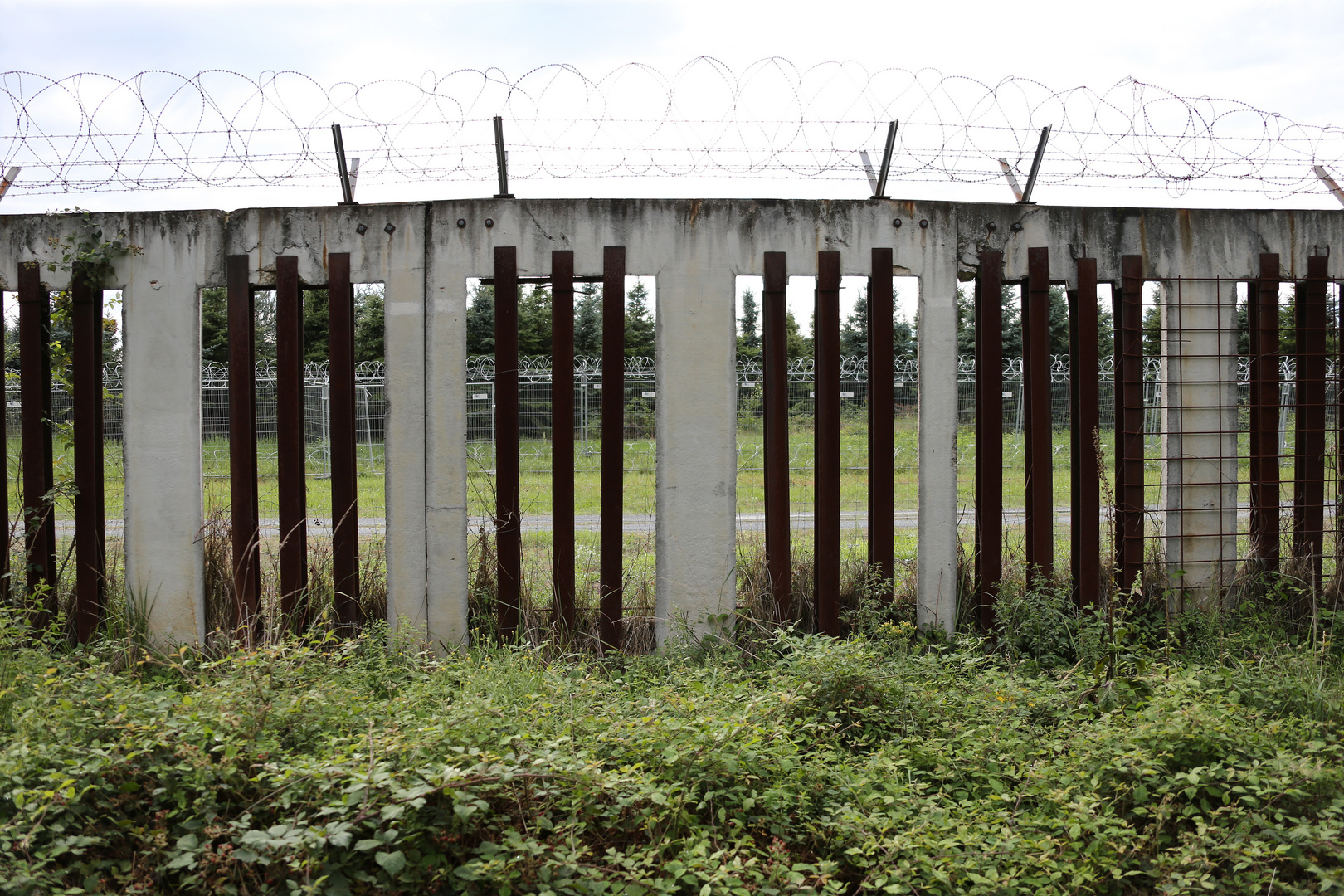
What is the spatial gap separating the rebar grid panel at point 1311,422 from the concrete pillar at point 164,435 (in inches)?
273

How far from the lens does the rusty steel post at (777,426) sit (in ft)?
16.6

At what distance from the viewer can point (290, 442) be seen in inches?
197

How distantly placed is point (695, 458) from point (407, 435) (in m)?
1.74

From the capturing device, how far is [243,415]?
5.05 metres

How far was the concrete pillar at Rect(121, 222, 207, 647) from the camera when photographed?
509 centimetres

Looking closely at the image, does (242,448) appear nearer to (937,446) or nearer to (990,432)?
(937,446)

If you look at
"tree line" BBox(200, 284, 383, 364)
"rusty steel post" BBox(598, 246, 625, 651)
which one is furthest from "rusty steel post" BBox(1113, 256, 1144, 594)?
"tree line" BBox(200, 284, 383, 364)

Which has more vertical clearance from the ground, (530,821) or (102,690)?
(102,690)

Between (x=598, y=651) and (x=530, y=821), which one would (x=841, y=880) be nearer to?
(x=530, y=821)

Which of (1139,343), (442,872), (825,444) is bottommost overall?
(442,872)

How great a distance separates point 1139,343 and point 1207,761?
2.82 m

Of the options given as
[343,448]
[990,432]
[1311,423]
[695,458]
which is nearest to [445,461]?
[343,448]

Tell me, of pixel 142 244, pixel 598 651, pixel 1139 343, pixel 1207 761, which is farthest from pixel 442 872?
pixel 1139 343

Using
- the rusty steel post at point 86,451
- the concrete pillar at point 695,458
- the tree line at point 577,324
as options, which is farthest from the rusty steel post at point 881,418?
the tree line at point 577,324
